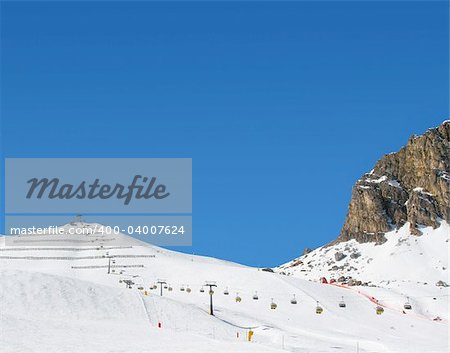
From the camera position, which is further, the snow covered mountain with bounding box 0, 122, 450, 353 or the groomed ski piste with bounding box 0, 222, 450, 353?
the snow covered mountain with bounding box 0, 122, 450, 353

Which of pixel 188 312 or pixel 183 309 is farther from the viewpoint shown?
pixel 183 309

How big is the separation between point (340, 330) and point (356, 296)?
25.5 meters

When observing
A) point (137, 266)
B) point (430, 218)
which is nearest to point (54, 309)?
point (137, 266)

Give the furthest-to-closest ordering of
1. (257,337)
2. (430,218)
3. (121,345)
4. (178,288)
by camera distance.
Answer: (430,218)
(178,288)
(257,337)
(121,345)

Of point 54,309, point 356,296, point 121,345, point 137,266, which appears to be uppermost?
point 137,266

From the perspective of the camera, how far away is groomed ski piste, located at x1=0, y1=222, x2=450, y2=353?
51.5 metres

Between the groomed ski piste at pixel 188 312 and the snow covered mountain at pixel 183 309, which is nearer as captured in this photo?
the groomed ski piste at pixel 188 312

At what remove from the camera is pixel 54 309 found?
2776 inches

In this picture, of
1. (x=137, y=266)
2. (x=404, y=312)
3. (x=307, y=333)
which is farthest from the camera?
(x=137, y=266)

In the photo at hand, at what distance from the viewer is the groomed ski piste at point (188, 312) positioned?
169 feet

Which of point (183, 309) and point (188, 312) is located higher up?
point (183, 309)

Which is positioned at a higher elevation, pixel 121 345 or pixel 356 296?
pixel 356 296

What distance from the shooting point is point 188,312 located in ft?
246

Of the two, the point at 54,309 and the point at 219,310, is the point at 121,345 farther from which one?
the point at 219,310
